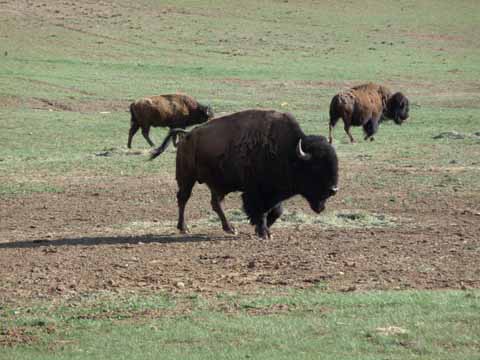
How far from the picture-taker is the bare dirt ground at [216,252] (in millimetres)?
9828

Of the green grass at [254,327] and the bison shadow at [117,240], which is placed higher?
the green grass at [254,327]

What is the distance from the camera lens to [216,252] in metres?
11.4

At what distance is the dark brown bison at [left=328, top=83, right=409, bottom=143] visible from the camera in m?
25.0

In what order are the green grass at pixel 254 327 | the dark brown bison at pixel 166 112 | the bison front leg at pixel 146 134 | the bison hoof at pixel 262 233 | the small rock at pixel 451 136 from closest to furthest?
the green grass at pixel 254 327 < the bison hoof at pixel 262 233 < the small rock at pixel 451 136 < the bison front leg at pixel 146 134 < the dark brown bison at pixel 166 112

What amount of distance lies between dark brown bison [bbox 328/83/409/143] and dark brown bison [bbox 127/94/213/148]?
10.7 ft

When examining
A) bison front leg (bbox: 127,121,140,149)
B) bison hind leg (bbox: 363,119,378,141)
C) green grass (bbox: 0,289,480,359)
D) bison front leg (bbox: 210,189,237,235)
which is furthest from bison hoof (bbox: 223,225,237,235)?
bison hind leg (bbox: 363,119,378,141)

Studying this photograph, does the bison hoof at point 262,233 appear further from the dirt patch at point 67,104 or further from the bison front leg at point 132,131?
the dirt patch at point 67,104

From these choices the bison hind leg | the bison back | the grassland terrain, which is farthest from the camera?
the bison hind leg

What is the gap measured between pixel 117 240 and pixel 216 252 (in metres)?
1.62

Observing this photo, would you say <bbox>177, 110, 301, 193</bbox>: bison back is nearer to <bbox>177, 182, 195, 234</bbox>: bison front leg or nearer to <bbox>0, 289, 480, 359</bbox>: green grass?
<bbox>177, 182, 195, 234</bbox>: bison front leg

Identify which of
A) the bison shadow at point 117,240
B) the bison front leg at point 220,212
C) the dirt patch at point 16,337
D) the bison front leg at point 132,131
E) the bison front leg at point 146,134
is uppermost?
the dirt patch at point 16,337

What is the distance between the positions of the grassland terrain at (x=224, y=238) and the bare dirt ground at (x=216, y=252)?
31mm

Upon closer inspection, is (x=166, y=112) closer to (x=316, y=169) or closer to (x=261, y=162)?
(x=261, y=162)

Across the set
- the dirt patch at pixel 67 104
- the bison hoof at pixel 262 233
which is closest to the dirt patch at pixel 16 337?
the bison hoof at pixel 262 233
